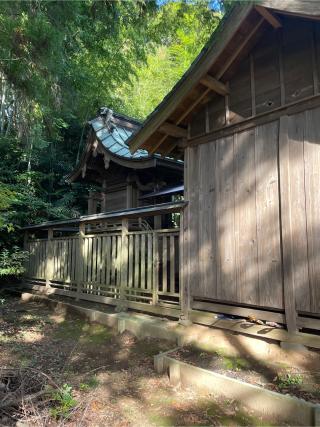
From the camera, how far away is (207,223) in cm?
539

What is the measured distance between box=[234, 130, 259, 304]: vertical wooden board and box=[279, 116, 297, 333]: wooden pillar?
0.45 m

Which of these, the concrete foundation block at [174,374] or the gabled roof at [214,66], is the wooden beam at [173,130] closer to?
the gabled roof at [214,66]

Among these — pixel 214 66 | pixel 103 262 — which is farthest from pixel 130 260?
pixel 214 66

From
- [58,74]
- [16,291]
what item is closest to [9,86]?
[58,74]

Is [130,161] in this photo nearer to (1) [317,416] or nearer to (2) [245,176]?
(2) [245,176]

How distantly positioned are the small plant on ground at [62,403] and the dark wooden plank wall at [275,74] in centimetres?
439

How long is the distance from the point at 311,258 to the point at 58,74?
4.84 metres

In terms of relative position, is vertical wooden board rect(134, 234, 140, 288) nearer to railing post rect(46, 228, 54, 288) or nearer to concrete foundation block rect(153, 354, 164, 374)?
concrete foundation block rect(153, 354, 164, 374)

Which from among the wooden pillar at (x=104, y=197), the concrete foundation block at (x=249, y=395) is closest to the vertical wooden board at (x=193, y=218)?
the concrete foundation block at (x=249, y=395)

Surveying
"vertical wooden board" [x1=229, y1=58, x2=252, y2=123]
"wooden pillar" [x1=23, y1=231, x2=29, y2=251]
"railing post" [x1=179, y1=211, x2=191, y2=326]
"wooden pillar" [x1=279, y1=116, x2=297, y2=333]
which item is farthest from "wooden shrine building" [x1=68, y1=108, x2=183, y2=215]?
"wooden pillar" [x1=279, y1=116, x2=297, y2=333]

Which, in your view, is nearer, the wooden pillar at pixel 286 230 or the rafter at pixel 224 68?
the wooden pillar at pixel 286 230

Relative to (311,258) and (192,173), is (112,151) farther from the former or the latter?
(311,258)

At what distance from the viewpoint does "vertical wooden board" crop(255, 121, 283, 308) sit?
4410 millimetres

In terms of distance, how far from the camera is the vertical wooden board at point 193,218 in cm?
553
